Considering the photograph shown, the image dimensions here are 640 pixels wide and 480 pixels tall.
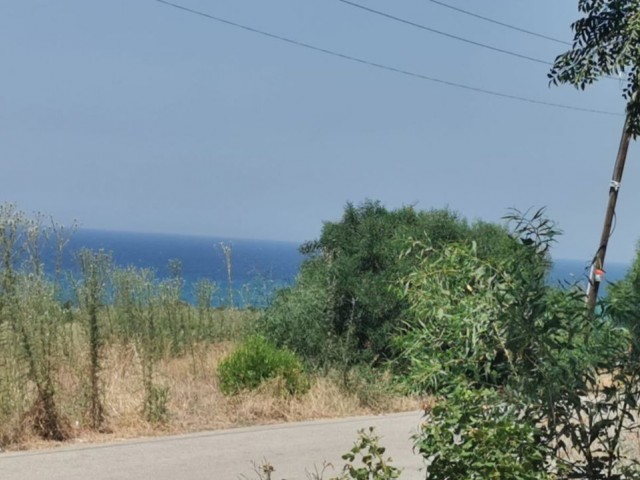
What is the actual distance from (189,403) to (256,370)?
928mm

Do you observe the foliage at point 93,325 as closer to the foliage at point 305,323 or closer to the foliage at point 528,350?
the foliage at point 305,323

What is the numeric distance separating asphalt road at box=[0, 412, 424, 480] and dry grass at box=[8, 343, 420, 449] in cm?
36

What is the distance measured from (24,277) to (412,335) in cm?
451

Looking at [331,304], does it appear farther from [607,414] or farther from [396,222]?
[607,414]

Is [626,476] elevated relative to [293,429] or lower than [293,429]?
elevated

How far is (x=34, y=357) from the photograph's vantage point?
6.96 metres

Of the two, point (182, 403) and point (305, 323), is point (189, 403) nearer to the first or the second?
point (182, 403)

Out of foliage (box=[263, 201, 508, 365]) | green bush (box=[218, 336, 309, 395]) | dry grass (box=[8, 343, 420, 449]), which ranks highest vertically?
foliage (box=[263, 201, 508, 365])

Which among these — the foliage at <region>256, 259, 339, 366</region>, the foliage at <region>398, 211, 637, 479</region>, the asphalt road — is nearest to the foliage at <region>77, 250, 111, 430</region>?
the asphalt road

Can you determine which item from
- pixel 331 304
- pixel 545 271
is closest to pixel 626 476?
pixel 545 271

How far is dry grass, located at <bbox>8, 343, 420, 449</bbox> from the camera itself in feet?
24.0

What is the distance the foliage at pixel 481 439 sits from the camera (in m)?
3.55

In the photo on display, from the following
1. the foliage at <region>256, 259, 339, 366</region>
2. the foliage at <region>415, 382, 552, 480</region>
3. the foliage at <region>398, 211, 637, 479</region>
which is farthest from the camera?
the foliage at <region>256, 259, 339, 366</region>

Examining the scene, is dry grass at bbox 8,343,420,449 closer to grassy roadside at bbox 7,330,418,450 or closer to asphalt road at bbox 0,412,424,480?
grassy roadside at bbox 7,330,418,450
